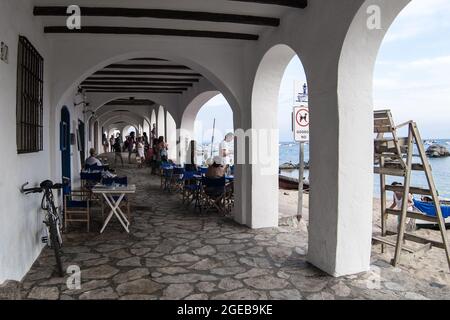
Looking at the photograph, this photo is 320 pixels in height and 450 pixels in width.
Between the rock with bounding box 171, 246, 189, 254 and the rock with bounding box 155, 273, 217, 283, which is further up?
the rock with bounding box 171, 246, 189, 254

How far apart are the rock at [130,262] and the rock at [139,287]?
0.47 metres

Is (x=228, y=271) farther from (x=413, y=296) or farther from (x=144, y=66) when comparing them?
(x=144, y=66)

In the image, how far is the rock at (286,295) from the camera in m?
2.98

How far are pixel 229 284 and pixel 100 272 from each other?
4.32 feet

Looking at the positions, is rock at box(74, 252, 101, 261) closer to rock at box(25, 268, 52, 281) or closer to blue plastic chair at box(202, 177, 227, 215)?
rock at box(25, 268, 52, 281)

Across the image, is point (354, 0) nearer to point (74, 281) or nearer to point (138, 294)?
point (138, 294)

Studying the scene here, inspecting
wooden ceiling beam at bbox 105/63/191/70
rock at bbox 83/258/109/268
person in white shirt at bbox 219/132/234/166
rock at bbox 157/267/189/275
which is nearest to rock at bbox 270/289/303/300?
rock at bbox 157/267/189/275

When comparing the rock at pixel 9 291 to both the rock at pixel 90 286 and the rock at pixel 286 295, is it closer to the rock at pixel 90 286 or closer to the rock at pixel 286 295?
the rock at pixel 90 286

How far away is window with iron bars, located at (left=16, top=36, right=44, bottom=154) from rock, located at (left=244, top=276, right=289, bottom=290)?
2426 mm

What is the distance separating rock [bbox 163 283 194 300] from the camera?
298 cm

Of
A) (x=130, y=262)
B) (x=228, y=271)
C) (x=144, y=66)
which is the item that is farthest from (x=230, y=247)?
(x=144, y=66)

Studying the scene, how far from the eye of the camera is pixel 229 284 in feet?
10.6

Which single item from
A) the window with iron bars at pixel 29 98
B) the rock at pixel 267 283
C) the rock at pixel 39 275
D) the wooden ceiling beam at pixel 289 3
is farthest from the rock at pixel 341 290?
the window with iron bars at pixel 29 98
